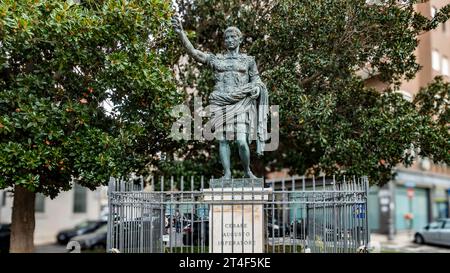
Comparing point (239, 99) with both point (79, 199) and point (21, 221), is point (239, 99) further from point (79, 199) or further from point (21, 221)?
point (79, 199)

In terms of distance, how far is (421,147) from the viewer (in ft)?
39.3

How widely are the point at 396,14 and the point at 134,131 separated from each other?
6.46 m

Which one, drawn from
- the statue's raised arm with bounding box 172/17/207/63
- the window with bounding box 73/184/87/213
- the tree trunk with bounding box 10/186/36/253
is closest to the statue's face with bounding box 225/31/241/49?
the statue's raised arm with bounding box 172/17/207/63

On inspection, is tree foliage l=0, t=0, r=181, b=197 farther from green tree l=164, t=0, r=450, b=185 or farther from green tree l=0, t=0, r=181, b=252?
green tree l=164, t=0, r=450, b=185

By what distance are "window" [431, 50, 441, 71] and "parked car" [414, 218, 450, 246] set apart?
740 cm

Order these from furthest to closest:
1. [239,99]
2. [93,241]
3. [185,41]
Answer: [93,241], [185,41], [239,99]

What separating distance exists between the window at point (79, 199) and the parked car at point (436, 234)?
19649 mm

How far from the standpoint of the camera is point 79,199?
105 feet

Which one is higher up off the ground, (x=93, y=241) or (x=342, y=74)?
(x=342, y=74)

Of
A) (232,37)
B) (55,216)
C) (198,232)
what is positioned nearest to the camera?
(232,37)

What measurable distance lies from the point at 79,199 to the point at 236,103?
2582 cm

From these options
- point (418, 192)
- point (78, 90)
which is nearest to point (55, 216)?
point (78, 90)

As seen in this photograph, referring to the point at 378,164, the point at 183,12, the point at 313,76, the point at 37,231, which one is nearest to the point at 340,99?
the point at 313,76
